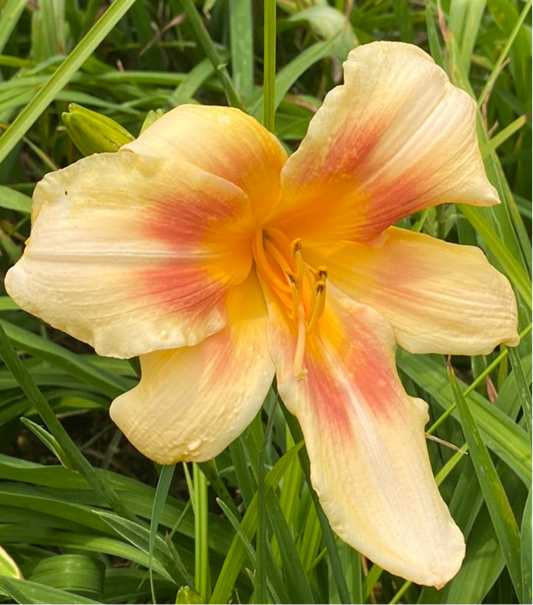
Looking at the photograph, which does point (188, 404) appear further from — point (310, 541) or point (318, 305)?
point (310, 541)

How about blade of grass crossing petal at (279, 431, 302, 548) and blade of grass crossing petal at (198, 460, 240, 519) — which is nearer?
blade of grass crossing petal at (198, 460, 240, 519)

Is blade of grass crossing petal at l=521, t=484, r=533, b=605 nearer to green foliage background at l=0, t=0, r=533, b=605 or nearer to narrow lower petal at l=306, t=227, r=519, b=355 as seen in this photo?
green foliage background at l=0, t=0, r=533, b=605

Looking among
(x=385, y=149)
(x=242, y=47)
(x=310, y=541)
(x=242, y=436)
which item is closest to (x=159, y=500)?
(x=242, y=436)

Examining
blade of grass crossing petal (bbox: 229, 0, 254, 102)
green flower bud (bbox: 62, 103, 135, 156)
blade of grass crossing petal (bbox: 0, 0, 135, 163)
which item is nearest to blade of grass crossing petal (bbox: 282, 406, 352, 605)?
green flower bud (bbox: 62, 103, 135, 156)

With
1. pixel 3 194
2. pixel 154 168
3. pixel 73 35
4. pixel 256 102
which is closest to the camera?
pixel 154 168

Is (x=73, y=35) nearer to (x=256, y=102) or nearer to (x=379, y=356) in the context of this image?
(x=256, y=102)

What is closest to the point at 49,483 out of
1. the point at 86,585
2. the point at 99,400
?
the point at 86,585
